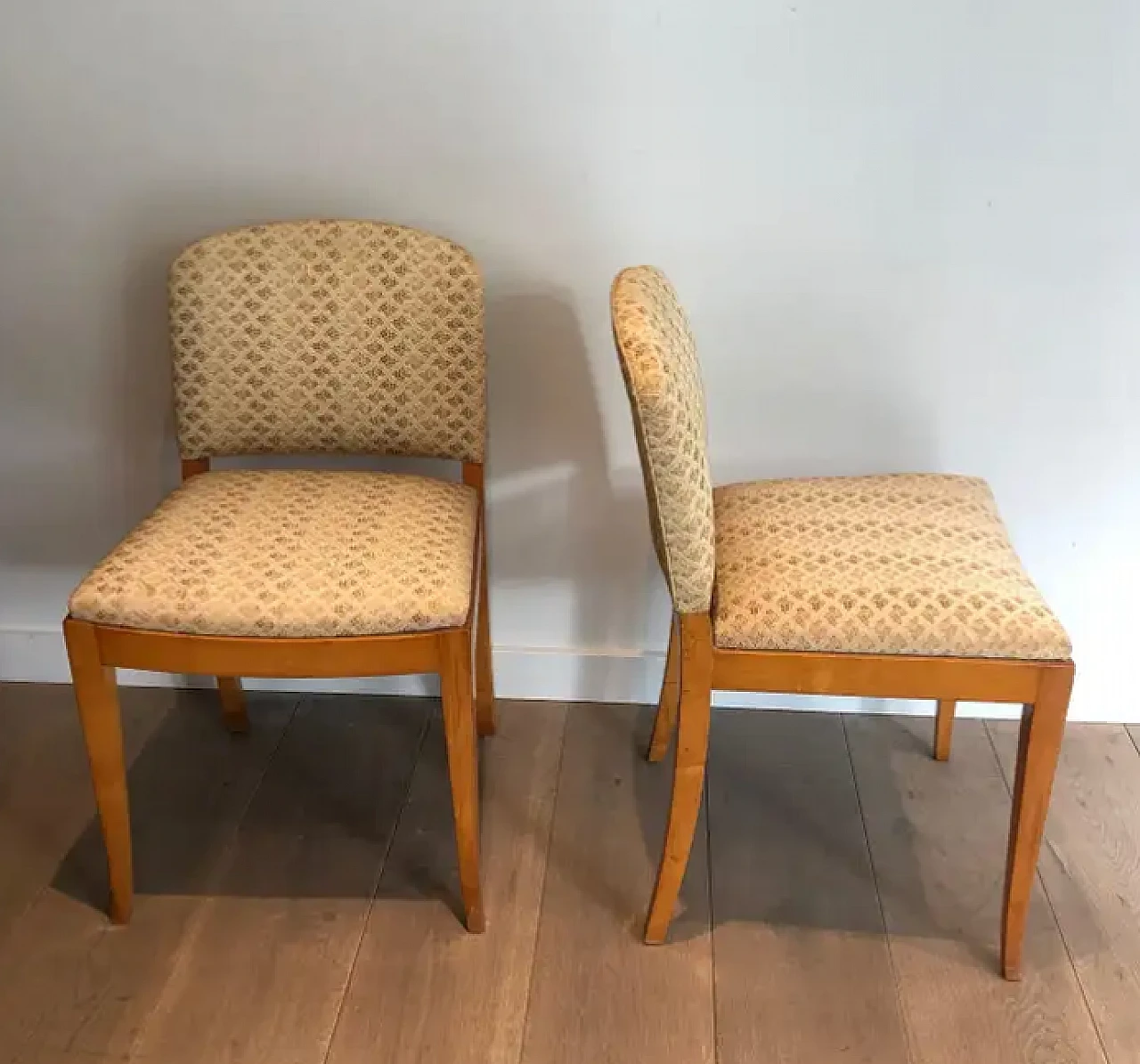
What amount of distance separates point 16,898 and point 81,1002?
0.25m

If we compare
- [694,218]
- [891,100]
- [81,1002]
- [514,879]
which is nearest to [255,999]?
[81,1002]

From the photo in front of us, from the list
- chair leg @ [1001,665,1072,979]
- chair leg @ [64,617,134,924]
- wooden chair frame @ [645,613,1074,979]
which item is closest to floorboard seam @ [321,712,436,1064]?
chair leg @ [64,617,134,924]

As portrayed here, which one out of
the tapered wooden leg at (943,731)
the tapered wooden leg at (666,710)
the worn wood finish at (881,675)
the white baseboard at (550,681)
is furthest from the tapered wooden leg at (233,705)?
the tapered wooden leg at (943,731)

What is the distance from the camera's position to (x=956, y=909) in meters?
1.66

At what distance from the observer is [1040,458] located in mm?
1857

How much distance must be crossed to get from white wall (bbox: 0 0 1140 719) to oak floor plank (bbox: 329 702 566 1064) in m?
0.39

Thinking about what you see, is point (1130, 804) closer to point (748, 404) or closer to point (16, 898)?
point (748, 404)

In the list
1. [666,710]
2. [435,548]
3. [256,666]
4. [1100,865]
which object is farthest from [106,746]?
[1100,865]

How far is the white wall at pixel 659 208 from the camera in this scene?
163cm

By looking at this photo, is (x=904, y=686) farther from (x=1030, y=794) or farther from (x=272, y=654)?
(x=272, y=654)

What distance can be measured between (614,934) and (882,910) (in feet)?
1.25

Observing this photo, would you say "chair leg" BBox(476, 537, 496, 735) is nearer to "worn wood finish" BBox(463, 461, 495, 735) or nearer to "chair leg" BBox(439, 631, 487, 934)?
"worn wood finish" BBox(463, 461, 495, 735)

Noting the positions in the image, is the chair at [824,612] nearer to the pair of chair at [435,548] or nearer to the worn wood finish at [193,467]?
the pair of chair at [435,548]

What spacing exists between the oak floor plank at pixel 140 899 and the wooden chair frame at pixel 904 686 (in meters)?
0.73
